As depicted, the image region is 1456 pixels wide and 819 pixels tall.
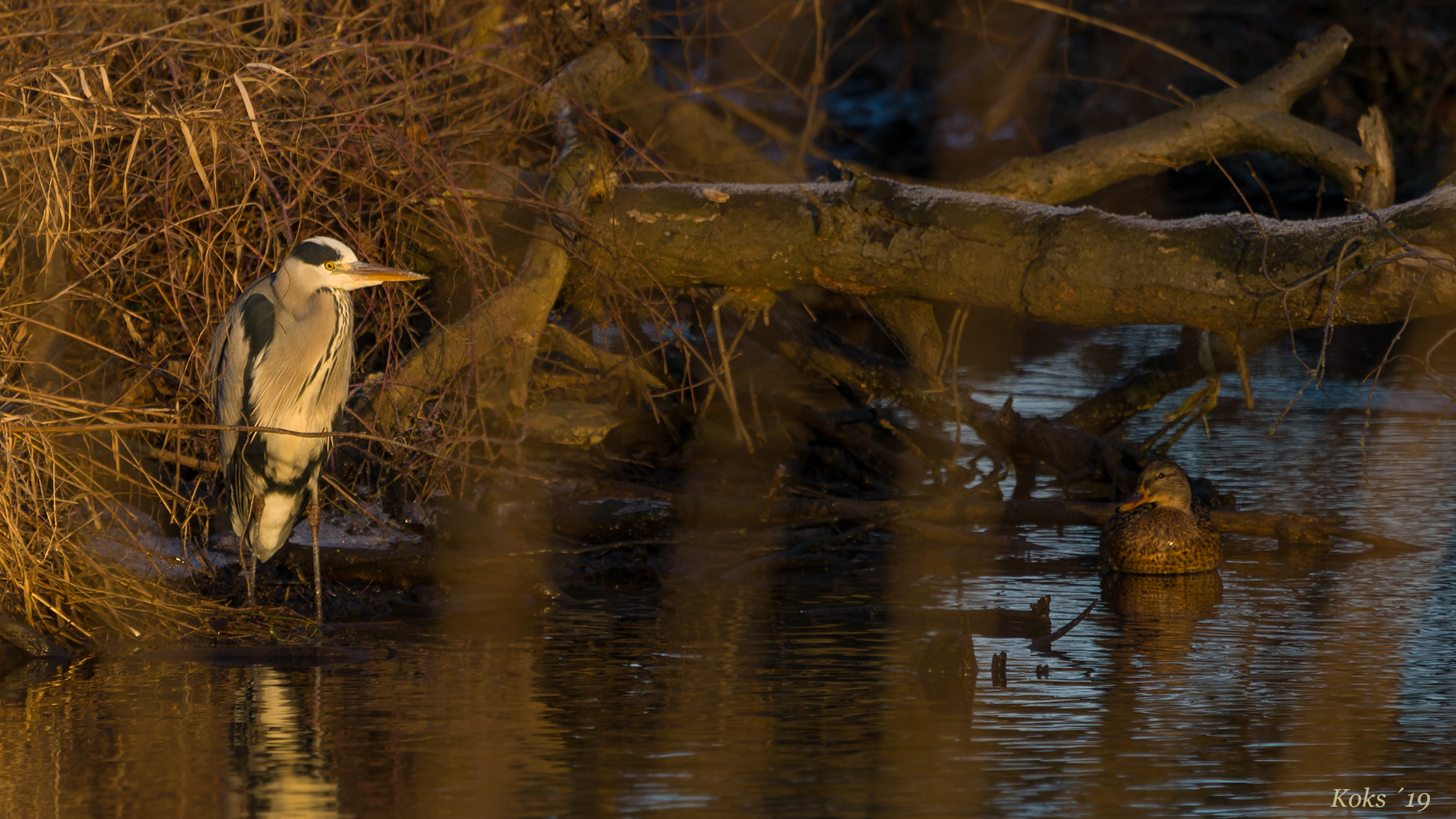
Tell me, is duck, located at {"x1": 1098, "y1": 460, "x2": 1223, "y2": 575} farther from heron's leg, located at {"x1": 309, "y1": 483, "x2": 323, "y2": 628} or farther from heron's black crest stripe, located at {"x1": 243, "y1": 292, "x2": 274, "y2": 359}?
heron's black crest stripe, located at {"x1": 243, "y1": 292, "x2": 274, "y2": 359}

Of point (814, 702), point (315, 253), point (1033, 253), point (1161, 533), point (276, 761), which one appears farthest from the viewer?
point (1161, 533)

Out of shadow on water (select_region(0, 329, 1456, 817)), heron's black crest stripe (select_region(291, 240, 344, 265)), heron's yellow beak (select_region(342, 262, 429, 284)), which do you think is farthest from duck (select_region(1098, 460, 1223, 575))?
heron's black crest stripe (select_region(291, 240, 344, 265))

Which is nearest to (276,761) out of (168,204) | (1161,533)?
(168,204)

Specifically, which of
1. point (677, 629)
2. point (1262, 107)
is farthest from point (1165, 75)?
point (677, 629)

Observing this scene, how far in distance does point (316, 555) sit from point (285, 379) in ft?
1.78

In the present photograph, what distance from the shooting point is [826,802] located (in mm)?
3172

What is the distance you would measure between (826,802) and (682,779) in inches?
12.8

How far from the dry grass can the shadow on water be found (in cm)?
52

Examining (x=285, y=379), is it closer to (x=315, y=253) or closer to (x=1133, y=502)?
(x=315, y=253)

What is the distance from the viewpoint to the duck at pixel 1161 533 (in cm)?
541

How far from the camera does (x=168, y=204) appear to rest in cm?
481

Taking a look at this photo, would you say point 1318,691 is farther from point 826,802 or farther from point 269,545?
point 269,545

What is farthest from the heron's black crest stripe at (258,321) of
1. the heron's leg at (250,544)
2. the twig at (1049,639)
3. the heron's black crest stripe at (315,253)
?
the twig at (1049,639)

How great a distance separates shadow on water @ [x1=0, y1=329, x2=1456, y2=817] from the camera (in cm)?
324
